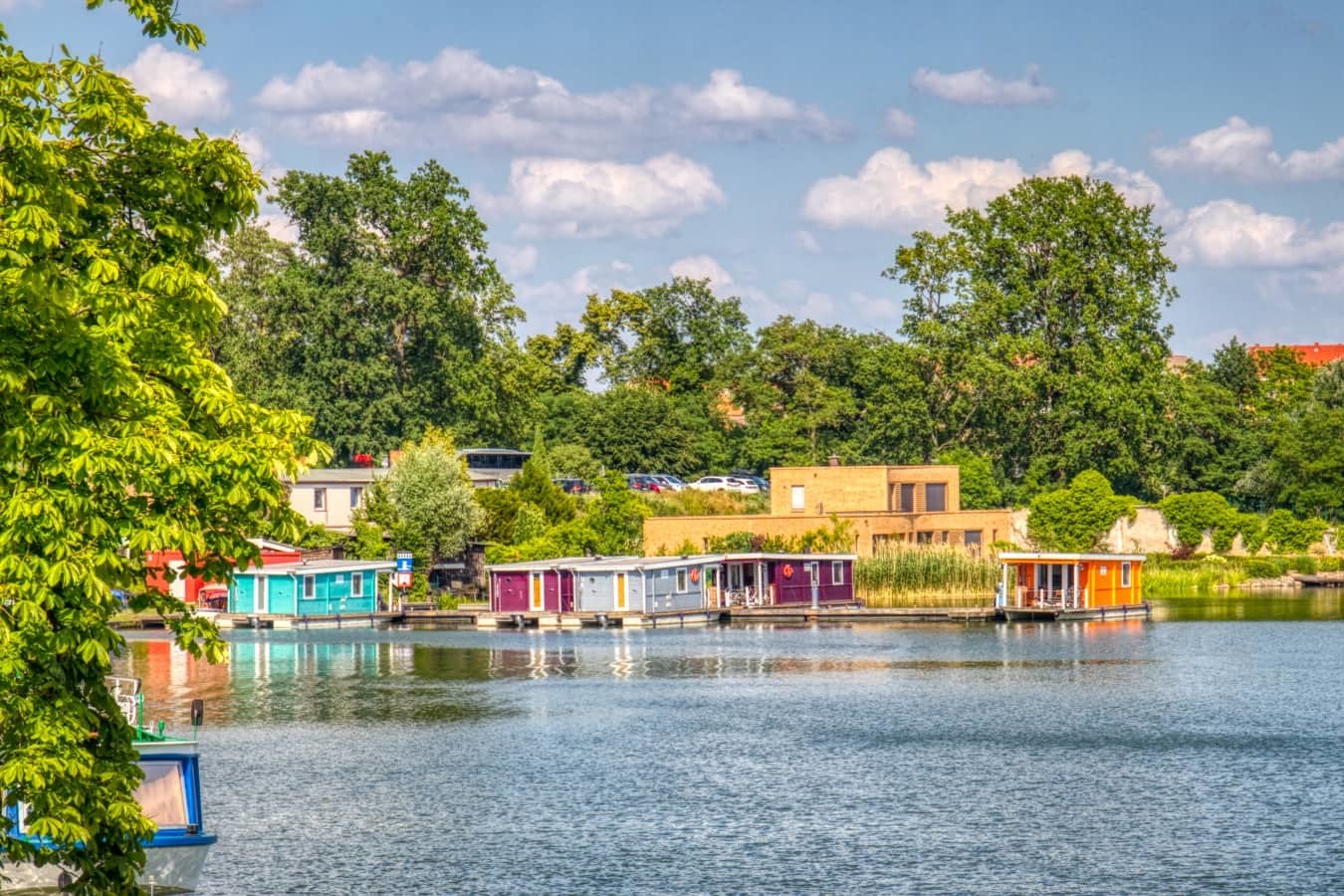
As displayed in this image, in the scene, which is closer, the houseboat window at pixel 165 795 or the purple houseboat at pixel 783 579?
the houseboat window at pixel 165 795

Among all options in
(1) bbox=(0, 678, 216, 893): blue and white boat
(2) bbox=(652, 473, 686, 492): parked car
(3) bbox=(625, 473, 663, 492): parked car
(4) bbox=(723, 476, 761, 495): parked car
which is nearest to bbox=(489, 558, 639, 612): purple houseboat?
(2) bbox=(652, 473, 686, 492): parked car

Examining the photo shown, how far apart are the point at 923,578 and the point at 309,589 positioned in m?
29.5

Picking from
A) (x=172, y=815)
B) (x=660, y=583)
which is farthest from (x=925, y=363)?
(x=172, y=815)

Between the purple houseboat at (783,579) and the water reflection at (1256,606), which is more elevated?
the purple houseboat at (783,579)

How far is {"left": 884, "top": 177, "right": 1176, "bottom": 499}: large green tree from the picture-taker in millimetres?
108938

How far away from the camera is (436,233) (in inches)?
4331

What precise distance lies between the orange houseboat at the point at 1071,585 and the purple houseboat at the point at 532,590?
62.8 feet

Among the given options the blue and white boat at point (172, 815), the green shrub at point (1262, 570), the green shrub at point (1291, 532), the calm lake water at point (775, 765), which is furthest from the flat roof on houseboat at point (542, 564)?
the blue and white boat at point (172, 815)

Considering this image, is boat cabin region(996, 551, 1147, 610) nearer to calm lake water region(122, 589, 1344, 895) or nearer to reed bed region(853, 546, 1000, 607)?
reed bed region(853, 546, 1000, 607)

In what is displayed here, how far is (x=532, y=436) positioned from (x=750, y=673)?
217 feet

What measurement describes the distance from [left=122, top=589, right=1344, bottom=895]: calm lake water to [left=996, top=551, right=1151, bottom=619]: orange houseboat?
9261 millimetres

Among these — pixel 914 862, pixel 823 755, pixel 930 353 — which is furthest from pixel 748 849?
pixel 930 353

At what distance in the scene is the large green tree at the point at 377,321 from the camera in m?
106

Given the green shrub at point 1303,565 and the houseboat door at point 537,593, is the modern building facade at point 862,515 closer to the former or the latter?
the houseboat door at point 537,593
